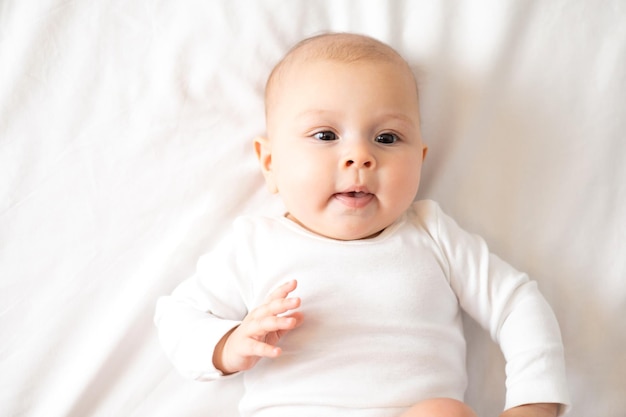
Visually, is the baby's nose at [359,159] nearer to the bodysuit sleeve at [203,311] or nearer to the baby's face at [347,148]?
the baby's face at [347,148]

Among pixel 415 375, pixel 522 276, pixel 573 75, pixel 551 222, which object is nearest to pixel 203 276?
pixel 415 375

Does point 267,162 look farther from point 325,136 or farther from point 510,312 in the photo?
point 510,312

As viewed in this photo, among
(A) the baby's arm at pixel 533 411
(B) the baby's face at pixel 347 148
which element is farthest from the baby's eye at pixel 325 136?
(A) the baby's arm at pixel 533 411

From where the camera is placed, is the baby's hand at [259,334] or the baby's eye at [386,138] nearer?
the baby's hand at [259,334]

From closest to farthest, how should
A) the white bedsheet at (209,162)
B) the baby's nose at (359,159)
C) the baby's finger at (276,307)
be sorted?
the baby's finger at (276,307)
the baby's nose at (359,159)
the white bedsheet at (209,162)

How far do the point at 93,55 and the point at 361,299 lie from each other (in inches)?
30.8

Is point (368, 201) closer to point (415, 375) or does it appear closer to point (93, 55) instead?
point (415, 375)

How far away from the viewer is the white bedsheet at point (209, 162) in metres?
1.43

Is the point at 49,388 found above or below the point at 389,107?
below

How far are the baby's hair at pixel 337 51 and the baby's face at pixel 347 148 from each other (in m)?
0.02

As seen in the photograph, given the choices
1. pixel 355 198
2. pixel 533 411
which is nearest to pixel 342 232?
pixel 355 198

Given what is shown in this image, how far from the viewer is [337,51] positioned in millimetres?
1358

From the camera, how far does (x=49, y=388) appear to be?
1412mm

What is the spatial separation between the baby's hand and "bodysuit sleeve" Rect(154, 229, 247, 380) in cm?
2
